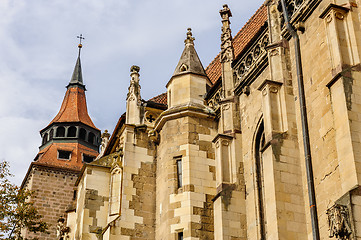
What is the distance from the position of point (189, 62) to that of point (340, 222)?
10.9 meters

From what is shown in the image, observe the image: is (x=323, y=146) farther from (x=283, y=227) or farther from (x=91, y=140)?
(x=91, y=140)

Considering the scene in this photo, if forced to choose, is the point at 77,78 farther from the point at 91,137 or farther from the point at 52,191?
the point at 52,191

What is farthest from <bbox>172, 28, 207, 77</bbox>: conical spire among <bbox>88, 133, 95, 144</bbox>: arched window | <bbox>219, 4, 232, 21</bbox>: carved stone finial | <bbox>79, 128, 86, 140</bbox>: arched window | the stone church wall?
<bbox>88, 133, 95, 144</bbox>: arched window

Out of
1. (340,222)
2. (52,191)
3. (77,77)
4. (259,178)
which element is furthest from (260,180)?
(77,77)

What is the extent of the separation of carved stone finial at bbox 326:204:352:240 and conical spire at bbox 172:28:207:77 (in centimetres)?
1021

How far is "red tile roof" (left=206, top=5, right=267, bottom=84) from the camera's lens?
21562 mm

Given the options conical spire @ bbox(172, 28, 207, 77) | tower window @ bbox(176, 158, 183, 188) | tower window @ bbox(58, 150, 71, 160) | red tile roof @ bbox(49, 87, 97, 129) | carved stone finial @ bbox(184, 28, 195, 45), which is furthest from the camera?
red tile roof @ bbox(49, 87, 97, 129)

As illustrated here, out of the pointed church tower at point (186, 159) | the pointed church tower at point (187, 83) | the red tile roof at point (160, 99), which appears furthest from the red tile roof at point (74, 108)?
the pointed church tower at point (186, 159)

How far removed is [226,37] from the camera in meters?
19.5

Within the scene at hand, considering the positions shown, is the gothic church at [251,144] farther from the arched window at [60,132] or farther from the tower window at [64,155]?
the arched window at [60,132]

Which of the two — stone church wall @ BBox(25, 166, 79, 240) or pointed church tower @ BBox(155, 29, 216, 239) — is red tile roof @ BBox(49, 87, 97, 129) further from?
pointed church tower @ BBox(155, 29, 216, 239)

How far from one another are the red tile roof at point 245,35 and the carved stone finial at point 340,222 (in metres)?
11.0

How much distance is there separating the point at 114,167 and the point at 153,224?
249cm

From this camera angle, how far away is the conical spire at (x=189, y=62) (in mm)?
20500
